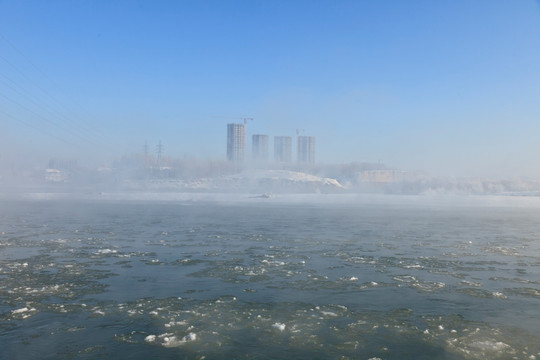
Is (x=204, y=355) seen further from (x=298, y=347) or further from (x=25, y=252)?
(x=25, y=252)

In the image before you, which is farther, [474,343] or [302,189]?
[302,189]

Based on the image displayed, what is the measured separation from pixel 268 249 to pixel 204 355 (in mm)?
9899

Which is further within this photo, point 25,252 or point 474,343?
point 25,252

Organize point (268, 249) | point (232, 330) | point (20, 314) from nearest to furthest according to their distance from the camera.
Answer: point (232, 330) < point (20, 314) < point (268, 249)

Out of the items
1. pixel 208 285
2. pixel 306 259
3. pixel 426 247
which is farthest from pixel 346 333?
pixel 426 247

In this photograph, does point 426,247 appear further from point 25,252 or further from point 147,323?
point 25,252

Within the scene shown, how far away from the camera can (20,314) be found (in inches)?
327

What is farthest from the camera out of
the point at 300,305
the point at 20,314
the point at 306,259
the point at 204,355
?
the point at 306,259

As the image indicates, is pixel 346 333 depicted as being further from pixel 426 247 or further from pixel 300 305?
pixel 426 247

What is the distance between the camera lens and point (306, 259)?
47.5ft

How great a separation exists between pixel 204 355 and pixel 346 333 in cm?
244

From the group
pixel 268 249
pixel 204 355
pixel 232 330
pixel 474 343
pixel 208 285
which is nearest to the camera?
pixel 204 355

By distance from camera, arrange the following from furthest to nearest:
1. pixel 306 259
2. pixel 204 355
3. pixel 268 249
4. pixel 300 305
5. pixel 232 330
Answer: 1. pixel 268 249
2. pixel 306 259
3. pixel 300 305
4. pixel 232 330
5. pixel 204 355

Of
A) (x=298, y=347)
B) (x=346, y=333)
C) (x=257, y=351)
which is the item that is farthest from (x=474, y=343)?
(x=257, y=351)
